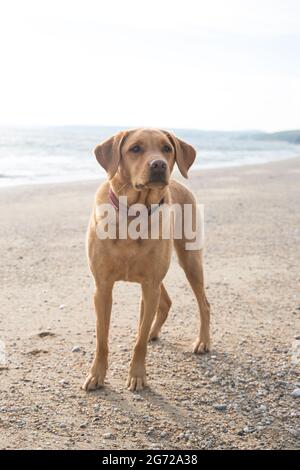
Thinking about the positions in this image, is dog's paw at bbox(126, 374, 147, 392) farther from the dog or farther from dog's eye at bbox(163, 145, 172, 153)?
dog's eye at bbox(163, 145, 172, 153)

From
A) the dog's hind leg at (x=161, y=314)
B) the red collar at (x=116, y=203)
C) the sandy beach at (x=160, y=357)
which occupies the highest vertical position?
the red collar at (x=116, y=203)

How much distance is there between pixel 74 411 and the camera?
11.4 feet

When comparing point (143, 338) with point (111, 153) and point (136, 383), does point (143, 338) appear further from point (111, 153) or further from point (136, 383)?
point (111, 153)

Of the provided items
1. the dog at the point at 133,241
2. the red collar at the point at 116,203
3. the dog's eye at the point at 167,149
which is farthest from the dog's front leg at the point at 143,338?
the dog's eye at the point at 167,149

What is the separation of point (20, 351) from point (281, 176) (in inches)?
688

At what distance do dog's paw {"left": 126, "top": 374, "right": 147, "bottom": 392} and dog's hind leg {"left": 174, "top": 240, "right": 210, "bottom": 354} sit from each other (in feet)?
2.44

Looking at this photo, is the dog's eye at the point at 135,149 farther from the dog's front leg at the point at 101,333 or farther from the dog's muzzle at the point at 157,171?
the dog's front leg at the point at 101,333

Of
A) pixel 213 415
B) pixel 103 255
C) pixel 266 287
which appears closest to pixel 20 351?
pixel 103 255

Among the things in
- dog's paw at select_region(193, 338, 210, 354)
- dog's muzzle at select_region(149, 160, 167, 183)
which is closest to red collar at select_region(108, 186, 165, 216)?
dog's muzzle at select_region(149, 160, 167, 183)

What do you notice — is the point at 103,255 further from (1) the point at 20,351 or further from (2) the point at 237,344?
(2) the point at 237,344

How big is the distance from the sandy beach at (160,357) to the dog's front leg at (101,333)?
84 millimetres

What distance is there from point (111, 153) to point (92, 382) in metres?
1.56

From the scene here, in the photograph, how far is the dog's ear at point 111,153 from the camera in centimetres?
368

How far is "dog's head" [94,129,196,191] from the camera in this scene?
11.5ft
